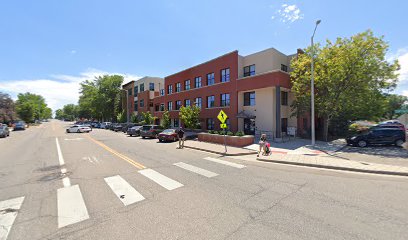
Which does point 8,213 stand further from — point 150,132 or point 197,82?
point 197,82

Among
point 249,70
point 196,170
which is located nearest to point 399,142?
point 249,70

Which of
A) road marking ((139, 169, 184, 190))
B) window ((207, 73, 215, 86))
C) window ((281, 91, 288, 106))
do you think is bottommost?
road marking ((139, 169, 184, 190))

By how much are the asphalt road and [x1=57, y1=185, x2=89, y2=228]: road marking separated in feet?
0.07

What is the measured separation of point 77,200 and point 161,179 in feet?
9.01

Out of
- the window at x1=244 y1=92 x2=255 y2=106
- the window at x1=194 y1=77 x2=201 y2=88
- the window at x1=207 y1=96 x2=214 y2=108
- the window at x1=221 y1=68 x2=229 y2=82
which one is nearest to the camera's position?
the window at x1=244 y1=92 x2=255 y2=106

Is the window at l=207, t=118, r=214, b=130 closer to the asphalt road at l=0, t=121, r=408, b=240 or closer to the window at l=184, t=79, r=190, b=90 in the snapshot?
the window at l=184, t=79, r=190, b=90

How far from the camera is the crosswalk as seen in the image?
423cm

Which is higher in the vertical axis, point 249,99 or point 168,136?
point 249,99

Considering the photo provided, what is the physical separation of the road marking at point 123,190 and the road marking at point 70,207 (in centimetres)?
93

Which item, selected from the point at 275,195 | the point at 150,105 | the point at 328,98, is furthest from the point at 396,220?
the point at 150,105

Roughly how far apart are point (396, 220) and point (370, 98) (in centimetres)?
1867

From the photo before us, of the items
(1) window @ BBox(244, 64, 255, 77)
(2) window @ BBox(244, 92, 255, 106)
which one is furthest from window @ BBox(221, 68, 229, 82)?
(2) window @ BBox(244, 92, 255, 106)

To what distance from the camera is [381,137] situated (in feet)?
51.4

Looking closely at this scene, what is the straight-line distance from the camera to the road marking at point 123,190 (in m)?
5.37
